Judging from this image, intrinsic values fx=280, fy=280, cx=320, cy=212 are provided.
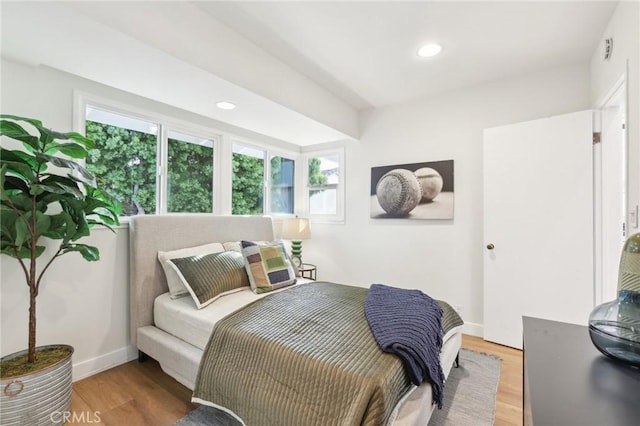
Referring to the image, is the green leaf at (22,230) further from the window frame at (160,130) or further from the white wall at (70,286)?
the window frame at (160,130)

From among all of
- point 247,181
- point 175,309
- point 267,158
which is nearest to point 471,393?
point 175,309

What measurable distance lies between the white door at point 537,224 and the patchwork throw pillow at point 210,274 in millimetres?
2369

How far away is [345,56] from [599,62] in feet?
6.47

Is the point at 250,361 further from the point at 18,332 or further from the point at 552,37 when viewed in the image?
the point at 552,37

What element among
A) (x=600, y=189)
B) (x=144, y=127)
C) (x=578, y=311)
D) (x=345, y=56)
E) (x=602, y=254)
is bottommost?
(x=578, y=311)

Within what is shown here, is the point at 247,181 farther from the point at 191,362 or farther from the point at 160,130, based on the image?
the point at 191,362

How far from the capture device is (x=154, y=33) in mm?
1670

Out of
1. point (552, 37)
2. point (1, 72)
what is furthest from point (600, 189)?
point (1, 72)

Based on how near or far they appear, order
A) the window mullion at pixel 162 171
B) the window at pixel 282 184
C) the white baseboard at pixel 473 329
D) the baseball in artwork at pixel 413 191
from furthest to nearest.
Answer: the window at pixel 282 184 → the baseball in artwork at pixel 413 191 → the white baseboard at pixel 473 329 → the window mullion at pixel 162 171

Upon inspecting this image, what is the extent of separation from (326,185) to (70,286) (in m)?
2.90

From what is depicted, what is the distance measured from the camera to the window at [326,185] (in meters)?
3.88

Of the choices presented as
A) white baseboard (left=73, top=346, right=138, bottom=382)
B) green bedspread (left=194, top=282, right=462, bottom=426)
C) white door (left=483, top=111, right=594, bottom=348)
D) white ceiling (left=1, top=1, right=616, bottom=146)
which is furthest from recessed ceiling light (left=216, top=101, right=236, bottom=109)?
white door (left=483, top=111, right=594, bottom=348)

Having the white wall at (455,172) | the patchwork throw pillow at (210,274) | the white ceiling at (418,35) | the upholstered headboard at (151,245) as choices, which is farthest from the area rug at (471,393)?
the white ceiling at (418,35)

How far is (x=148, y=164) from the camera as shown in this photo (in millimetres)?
2586
